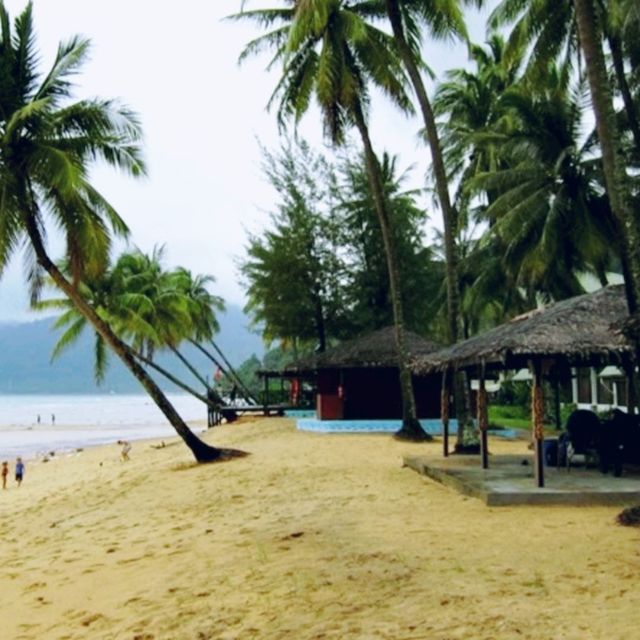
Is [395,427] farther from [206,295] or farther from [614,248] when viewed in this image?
[206,295]

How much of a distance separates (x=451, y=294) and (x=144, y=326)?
18.1 meters

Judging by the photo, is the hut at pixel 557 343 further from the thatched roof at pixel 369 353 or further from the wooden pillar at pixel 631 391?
the thatched roof at pixel 369 353

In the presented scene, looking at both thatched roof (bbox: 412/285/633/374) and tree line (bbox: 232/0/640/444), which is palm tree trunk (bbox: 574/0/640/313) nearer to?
thatched roof (bbox: 412/285/633/374)

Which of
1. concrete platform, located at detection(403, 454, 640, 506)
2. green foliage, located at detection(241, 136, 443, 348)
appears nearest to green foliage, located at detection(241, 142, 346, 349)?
green foliage, located at detection(241, 136, 443, 348)

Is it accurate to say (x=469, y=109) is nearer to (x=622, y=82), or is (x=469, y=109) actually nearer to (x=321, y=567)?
(x=622, y=82)

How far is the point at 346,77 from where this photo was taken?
18766 mm

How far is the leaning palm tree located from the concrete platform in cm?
656

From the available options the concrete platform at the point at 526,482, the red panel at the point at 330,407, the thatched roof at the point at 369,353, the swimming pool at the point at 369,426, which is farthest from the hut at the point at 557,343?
the red panel at the point at 330,407

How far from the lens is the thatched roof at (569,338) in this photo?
10148mm

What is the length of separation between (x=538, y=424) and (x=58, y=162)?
34.2 ft

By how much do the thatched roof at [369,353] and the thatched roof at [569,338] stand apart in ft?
39.2

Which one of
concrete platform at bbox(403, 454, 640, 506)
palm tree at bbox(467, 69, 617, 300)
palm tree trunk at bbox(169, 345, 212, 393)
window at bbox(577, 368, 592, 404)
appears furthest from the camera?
palm tree trunk at bbox(169, 345, 212, 393)

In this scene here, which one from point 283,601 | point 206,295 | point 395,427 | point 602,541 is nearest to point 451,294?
point 395,427

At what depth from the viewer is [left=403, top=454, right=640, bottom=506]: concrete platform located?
9625 mm
